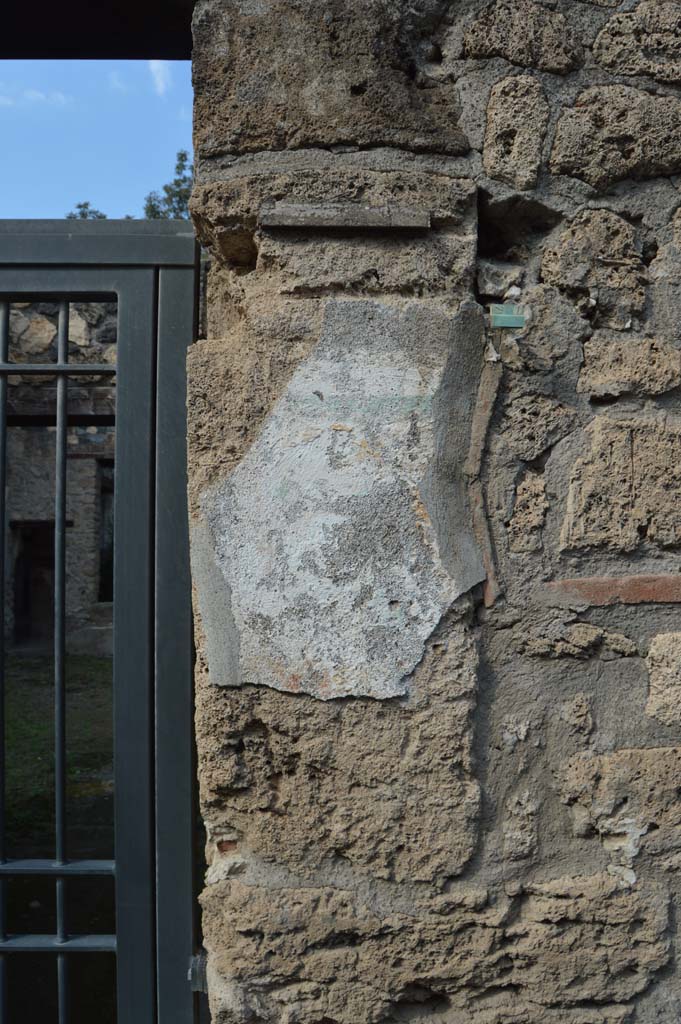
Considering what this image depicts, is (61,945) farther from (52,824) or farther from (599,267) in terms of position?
(52,824)

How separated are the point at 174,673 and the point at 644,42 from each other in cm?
152

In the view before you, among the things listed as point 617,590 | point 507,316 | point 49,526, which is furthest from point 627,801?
point 49,526

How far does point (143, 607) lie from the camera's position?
168 cm

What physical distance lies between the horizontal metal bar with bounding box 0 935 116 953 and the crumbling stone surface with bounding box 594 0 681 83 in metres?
1.98

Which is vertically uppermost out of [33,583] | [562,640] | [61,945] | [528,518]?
[528,518]

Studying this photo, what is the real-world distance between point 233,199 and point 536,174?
21.3 inches

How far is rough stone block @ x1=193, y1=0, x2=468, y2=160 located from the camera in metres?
1.38

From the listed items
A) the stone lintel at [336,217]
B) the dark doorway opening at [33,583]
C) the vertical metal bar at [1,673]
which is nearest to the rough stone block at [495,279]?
the stone lintel at [336,217]

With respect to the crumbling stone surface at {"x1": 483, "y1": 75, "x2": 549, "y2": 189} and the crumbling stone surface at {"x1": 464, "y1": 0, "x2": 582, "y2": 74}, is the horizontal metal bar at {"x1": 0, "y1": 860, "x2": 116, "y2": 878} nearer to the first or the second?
the crumbling stone surface at {"x1": 483, "y1": 75, "x2": 549, "y2": 189}

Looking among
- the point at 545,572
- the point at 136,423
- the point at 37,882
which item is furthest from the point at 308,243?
the point at 37,882

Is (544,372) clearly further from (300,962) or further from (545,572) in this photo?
(300,962)

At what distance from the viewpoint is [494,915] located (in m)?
1.36

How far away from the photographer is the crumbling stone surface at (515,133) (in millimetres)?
1411


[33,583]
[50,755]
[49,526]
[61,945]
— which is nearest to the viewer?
[61,945]
